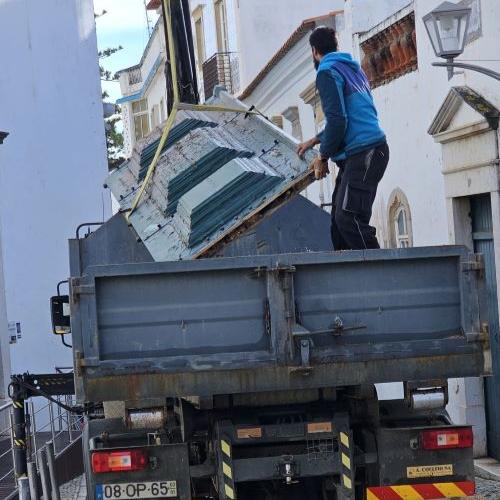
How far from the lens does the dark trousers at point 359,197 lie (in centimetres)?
811

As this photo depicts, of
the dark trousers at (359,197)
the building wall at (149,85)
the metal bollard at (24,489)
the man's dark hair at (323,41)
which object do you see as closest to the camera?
the dark trousers at (359,197)

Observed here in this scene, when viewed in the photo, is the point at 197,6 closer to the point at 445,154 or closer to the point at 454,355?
the point at 445,154

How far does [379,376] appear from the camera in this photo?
711 cm

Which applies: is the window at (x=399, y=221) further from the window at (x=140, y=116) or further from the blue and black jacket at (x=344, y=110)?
the window at (x=140, y=116)

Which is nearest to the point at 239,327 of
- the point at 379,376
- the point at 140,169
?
the point at 379,376

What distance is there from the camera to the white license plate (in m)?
7.52

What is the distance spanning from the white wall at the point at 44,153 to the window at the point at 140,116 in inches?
950

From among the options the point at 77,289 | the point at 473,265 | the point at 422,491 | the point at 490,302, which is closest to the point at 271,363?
the point at 77,289

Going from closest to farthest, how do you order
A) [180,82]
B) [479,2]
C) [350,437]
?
[350,437]
[180,82]
[479,2]

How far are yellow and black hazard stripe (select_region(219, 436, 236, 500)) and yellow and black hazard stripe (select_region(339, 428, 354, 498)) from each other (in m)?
0.63

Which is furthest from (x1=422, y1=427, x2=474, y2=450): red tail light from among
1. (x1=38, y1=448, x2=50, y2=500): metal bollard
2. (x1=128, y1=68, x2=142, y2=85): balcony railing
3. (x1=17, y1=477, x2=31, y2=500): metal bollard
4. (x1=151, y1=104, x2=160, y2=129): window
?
(x1=128, y1=68, x2=142, y2=85): balcony railing

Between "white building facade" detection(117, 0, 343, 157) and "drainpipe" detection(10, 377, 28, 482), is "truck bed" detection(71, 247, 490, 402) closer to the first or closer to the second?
"drainpipe" detection(10, 377, 28, 482)

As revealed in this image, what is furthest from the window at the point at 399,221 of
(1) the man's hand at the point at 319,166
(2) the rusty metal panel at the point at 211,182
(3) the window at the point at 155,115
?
(3) the window at the point at 155,115

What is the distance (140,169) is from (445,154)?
4.22 metres
